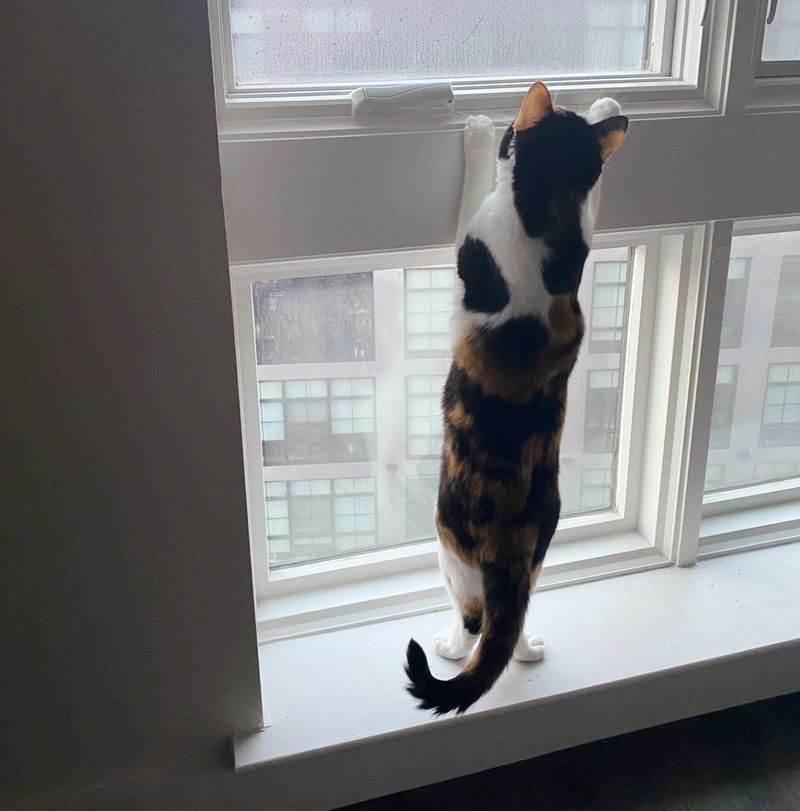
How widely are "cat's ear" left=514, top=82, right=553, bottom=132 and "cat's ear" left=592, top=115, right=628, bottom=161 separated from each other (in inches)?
2.4

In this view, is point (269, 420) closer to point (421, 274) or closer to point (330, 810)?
point (421, 274)

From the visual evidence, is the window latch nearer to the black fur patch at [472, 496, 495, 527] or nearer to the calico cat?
the calico cat

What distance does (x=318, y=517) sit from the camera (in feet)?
4.01

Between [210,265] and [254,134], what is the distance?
20cm

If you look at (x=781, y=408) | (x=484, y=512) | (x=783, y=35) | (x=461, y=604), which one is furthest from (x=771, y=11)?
(x=461, y=604)

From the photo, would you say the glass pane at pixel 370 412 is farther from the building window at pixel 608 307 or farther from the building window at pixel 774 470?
the building window at pixel 774 470

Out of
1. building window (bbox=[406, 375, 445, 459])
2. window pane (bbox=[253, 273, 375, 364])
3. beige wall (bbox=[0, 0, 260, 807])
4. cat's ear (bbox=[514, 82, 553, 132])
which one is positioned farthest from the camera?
building window (bbox=[406, 375, 445, 459])

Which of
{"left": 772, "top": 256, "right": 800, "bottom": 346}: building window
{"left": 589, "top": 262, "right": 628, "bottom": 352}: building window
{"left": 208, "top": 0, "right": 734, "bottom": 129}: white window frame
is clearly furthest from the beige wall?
{"left": 772, "top": 256, "right": 800, "bottom": 346}: building window

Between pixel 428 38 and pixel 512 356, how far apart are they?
417 mm

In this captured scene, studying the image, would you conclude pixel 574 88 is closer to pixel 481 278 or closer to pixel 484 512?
pixel 481 278

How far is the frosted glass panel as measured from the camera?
3.12 feet

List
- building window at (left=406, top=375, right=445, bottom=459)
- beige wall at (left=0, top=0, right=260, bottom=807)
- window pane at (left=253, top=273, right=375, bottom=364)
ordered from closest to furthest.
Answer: beige wall at (left=0, top=0, right=260, bottom=807) < window pane at (left=253, top=273, right=375, bottom=364) < building window at (left=406, top=375, right=445, bottom=459)

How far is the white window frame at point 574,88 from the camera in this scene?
93 cm

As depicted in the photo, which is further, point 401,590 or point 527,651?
point 401,590
